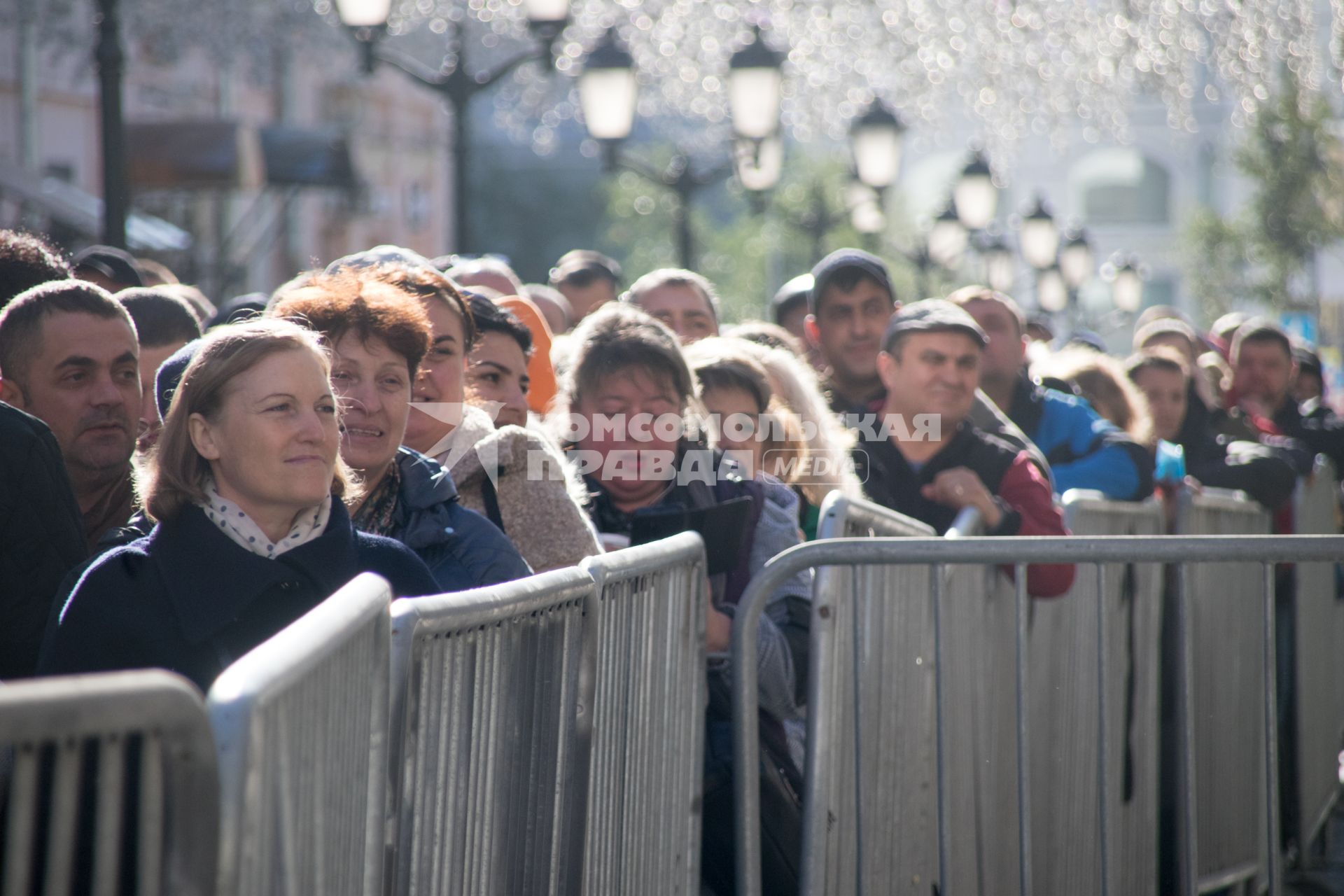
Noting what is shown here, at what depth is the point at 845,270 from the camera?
6.43 meters

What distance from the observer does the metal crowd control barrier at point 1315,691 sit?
6.19m

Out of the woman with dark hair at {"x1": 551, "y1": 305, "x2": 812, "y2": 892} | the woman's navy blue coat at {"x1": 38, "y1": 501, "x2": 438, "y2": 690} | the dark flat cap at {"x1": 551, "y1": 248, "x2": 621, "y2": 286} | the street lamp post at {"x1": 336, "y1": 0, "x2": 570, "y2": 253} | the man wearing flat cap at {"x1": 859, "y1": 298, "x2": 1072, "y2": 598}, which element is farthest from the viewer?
the street lamp post at {"x1": 336, "y1": 0, "x2": 570, "y2": 253}

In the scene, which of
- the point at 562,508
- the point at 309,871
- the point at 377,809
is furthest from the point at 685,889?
the point at 309,871

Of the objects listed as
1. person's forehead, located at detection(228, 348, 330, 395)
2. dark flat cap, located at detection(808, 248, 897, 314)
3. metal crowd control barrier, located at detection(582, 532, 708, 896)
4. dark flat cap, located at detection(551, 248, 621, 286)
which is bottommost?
metal crowd control barrier, located at detection(582, 532, 708, 896)

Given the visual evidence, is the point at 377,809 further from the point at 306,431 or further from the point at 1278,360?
the point at 1278,360

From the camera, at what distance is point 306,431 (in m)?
2.91

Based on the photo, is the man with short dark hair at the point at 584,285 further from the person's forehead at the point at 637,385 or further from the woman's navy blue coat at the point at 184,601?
the woman's navy blue coat at the point at 184,601

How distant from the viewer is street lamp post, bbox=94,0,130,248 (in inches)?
305

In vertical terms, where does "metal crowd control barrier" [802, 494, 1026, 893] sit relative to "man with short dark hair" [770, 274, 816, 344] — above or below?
below

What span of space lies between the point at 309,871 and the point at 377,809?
29 centimetres

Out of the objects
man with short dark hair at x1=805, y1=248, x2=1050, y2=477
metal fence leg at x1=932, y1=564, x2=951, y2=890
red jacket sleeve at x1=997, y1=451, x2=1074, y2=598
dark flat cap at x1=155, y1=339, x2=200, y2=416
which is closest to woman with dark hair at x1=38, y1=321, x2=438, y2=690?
dark flat cap at x1=155, y1=339, x2=200, y2=416

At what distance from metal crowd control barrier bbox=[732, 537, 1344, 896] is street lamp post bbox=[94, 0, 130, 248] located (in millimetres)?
5462

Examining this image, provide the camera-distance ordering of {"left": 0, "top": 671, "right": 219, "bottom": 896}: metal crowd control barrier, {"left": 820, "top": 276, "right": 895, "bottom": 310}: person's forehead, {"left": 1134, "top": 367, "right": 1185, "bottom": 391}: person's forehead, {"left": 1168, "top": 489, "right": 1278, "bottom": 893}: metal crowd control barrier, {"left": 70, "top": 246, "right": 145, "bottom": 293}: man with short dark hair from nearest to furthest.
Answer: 1. {"left": 0, "top": 671, "right": 219, "bottom": 896}: metal crowd control barrier
2. {"left": 1168, "top": 489, "right": 1278, "bottom": 893}: metal crowd control barrier
3. {"left": 70, "top": 246, "right": 145, "bottom": 293}: man with short dark hair
4. {"left": 820, "top": 276, "right": 895, "bottom": 310}: person's forehead
5. {"left": 1134, "top": 367, "right": 1185, "bottom": 391}: person's forehead

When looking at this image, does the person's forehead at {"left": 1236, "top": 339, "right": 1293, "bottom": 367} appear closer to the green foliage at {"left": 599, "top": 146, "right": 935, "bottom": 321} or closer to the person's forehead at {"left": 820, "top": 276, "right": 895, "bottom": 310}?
the person's forehead at {"left": 820, "top": 276, "right": 895, "bottom": 310}
